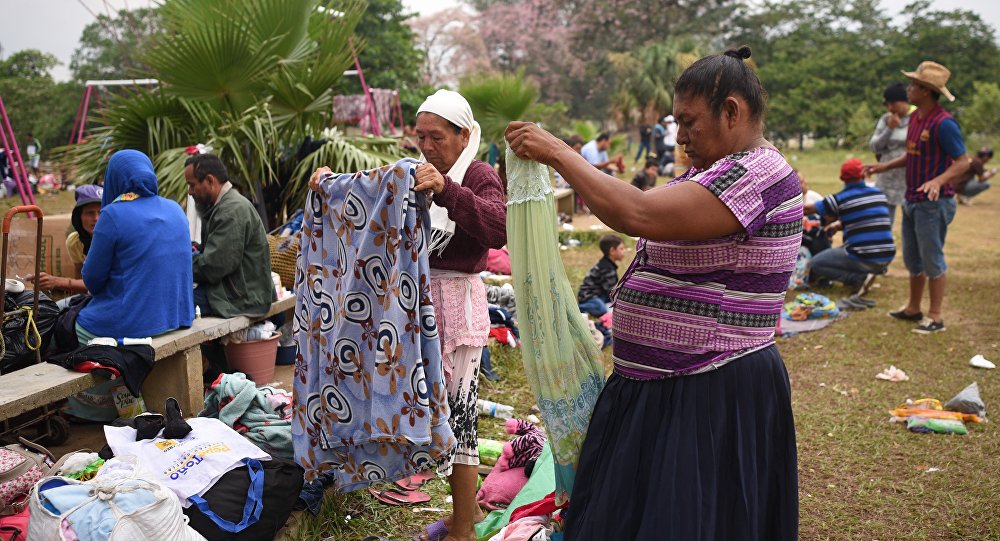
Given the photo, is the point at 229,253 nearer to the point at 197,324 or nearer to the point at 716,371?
the point at 197,324

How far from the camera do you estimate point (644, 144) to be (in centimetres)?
2316

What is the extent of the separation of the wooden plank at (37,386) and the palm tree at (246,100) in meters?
2.49

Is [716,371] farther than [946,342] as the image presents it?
No

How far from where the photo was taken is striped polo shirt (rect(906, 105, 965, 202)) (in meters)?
6.00

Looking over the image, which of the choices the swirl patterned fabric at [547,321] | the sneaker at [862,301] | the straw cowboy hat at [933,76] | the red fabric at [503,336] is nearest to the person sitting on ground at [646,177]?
the sneaker at [862,301]

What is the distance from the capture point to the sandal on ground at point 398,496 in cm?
352

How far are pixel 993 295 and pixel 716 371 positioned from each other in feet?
23.2

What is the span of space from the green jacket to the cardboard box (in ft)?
3.97

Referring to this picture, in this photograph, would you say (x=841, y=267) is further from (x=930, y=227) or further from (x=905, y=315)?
(x=930, y=227)

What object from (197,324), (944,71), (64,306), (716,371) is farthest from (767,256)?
(944,71)

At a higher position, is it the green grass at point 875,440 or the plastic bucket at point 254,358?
the plastic bucket at point 254,358

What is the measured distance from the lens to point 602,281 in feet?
21.9

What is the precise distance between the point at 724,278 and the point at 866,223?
6.28 meters

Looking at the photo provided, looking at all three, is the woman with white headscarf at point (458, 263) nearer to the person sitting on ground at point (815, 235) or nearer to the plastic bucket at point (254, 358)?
the plastic bucket at point (254, 358)
